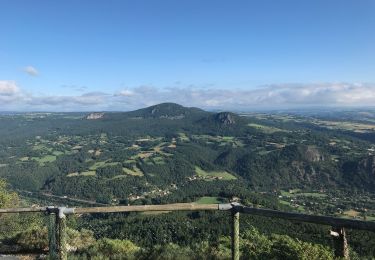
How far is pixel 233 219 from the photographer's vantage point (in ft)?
20.1

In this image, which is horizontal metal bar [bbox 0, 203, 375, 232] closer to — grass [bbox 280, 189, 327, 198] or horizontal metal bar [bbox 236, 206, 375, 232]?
horizontal metal bar [bbox 236, 206, 375, 232]

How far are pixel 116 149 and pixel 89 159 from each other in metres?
20.0

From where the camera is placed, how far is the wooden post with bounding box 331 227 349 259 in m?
5.13

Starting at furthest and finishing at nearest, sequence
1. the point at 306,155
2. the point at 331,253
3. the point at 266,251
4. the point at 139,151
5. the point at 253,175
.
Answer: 1. the point at 139,151
2. the point at 306,155
3. the point at 253,175
4. the point at 266,251
5. the point at 331,253

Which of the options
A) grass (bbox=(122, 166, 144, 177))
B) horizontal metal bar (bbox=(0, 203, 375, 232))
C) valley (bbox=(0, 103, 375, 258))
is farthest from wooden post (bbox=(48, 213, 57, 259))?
grass (bbox=(122, 166, 144, 177))

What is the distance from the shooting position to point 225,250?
7469 mm

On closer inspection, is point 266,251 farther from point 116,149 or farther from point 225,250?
point 116,149

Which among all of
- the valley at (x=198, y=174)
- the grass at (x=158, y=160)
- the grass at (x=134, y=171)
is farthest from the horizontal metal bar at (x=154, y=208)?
the grass at (x=158, y=160)

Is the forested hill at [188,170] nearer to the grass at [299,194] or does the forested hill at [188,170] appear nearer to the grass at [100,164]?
the grass at [100,164]

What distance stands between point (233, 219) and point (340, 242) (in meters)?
1.62

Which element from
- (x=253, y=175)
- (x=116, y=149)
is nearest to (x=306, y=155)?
(x=253, y=175)

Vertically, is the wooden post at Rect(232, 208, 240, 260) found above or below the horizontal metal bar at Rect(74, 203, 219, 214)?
below

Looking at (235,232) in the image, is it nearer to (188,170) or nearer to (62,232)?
(62,232)

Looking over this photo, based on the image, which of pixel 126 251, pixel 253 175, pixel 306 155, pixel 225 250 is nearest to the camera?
pixel 225 250
